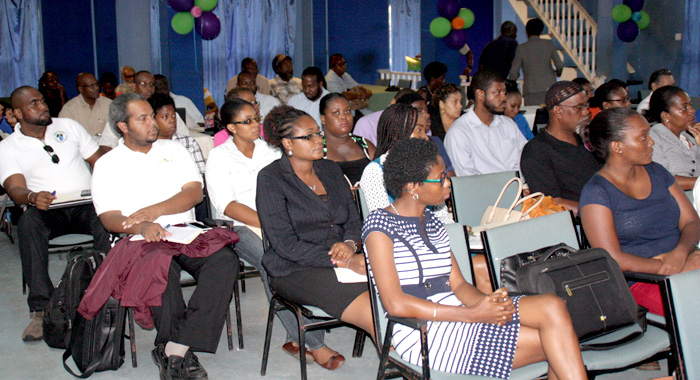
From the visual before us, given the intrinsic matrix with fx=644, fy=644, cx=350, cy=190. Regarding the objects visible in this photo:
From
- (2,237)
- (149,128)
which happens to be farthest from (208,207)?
(2,237)

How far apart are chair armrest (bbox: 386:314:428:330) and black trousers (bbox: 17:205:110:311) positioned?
218 centimetres

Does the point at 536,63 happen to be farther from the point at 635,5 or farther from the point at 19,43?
the point at 19,43

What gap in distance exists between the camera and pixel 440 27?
31.1ft

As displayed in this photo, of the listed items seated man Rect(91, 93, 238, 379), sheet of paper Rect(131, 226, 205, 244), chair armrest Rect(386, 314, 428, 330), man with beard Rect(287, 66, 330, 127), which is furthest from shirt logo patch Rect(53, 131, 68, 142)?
chair armrest Rect(386, 314, 428, 330)

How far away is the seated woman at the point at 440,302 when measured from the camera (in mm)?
2020

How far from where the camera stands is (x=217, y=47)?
10.9m

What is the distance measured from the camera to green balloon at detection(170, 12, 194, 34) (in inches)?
357

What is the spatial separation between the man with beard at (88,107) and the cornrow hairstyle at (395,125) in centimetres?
421

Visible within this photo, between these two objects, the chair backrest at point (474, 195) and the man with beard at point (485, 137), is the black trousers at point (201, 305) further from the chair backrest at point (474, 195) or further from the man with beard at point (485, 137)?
the man with beard at point (485, 137)

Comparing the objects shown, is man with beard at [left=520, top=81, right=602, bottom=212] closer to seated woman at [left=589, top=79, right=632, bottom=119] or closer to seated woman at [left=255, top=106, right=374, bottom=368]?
seated woman at [left=589, top=79, right=632, bottom=119]

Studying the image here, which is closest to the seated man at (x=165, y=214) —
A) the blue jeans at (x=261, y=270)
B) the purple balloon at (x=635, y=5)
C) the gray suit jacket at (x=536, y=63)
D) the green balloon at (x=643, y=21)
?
the blue jeans at (x=261, y=270)

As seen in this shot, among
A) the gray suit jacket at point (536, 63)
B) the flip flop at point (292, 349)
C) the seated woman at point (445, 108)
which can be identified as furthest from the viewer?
the gray suit jacket at point (536, 63)

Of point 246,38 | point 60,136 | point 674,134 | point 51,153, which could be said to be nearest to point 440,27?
point 246,38

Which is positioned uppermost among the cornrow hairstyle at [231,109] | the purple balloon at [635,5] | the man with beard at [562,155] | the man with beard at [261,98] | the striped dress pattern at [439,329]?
the purple balloon at [635,5]
